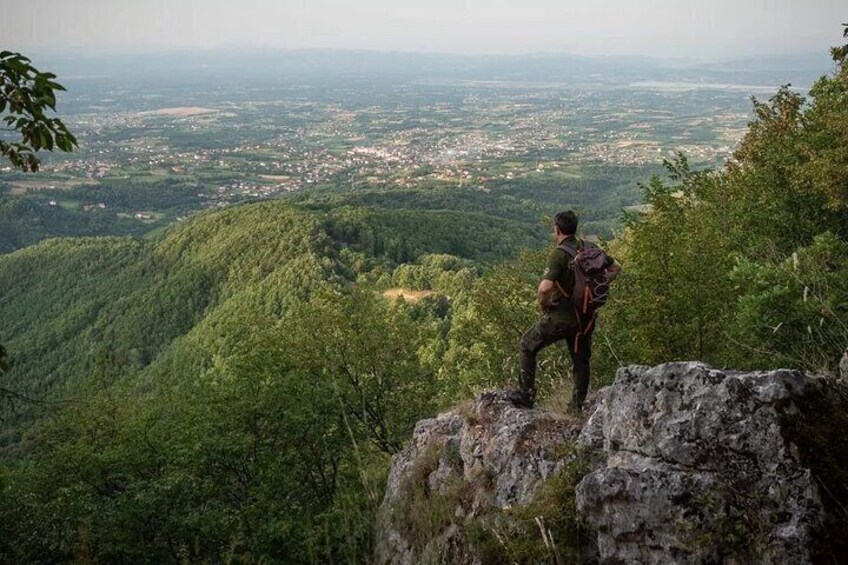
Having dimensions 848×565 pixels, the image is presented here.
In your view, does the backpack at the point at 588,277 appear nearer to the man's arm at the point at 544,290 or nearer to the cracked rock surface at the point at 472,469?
the man's arm at the point at 544,290

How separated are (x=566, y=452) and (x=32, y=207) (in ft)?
546

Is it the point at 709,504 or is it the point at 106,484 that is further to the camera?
the point at 106,484

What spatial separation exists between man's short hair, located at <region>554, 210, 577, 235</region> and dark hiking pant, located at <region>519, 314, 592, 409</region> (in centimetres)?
94

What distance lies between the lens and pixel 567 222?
6.45 m

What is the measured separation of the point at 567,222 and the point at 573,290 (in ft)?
2.37

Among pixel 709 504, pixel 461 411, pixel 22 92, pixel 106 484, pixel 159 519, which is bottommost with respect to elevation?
pixel 106 484

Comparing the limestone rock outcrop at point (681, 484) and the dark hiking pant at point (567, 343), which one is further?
the dark hiking pant at point (567, 343)

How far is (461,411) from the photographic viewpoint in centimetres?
799

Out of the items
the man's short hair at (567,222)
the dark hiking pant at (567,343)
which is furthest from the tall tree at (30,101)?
the dark hiking pant at (567,343)

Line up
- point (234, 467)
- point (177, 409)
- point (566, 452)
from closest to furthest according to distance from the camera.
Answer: point (566, 452), point (234, 467), point (177, 409)

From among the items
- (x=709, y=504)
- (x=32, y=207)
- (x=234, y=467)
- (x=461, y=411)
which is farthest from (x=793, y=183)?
(x=32, y=207)

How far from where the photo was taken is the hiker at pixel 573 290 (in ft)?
20.9

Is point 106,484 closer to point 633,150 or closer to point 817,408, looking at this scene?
point 817,408

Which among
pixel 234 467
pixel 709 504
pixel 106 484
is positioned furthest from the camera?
pixel 106 484
